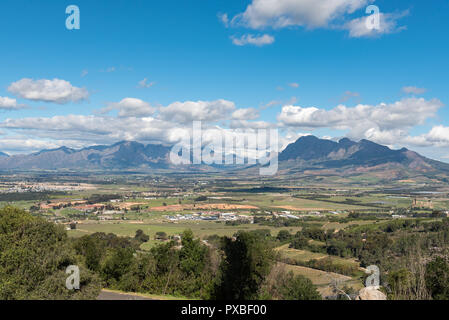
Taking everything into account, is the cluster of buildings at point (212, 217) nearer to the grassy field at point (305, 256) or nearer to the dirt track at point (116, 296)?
the grassy field at point (305, 256)

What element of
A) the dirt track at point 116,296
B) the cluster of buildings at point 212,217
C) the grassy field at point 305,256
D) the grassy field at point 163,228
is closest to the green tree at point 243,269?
the dirt track at point 116,296

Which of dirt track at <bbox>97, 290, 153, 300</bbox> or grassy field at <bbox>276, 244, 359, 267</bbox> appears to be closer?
dirt track at <bbox>97, 290, 153, 300</bbox>

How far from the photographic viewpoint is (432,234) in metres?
77.8

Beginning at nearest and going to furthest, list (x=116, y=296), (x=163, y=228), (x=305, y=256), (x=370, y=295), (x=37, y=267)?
(x=370, y=295), (x=37, y=267), (x=116, y=296), (x=305, y=256), (x=163, y=228)

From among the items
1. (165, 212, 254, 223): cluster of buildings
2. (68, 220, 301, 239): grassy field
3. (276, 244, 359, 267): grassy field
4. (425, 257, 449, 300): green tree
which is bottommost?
(276, 244, 359, 267): grassy field

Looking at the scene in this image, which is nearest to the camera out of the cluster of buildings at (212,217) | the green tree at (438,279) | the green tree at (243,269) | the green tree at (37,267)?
the green tree at (37,267)

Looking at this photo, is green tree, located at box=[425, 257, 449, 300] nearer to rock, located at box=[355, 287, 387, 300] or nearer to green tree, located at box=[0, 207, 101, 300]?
rock, located at box=[355, 287, 387, 300]

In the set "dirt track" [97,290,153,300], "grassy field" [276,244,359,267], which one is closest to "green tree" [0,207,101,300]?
"dirt track" [97,290,153,300]

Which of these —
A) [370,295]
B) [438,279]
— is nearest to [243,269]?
[370,295]

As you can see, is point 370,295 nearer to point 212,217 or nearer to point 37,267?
point 37,267

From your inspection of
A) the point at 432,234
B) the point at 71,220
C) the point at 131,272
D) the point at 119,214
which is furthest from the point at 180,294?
the point at 119,214

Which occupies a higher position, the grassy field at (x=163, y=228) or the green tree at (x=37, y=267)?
the green tree at (x=37, y=267)
